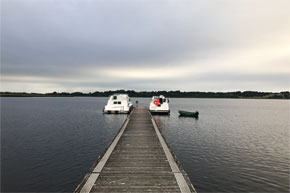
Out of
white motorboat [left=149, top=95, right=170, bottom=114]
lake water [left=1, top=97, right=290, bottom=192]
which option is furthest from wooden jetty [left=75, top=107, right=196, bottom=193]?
white motorboat [left=149, top=95, right=170, bottom=114]

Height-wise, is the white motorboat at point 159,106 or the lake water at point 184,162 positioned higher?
the white motorboat at point 159,106

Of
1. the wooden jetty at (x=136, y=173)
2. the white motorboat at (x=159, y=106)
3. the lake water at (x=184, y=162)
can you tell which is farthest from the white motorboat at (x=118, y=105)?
the wooden jetty at (x=136, y=173)

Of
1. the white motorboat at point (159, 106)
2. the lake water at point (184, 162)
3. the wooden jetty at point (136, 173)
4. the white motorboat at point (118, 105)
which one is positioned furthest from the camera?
the white motorboat at point (118, 105)

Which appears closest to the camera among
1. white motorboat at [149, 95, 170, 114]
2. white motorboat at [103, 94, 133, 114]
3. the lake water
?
the lake water

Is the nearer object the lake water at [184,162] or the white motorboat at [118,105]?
the lake water at [184,162]

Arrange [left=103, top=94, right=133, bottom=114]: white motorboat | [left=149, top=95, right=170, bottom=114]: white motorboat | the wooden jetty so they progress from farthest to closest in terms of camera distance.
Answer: [left=103, top=94, right=133, bottom=114]: white motorboat → [left=149, top=95, right=170, bottom=114]: white motorboat → the wooden jetty

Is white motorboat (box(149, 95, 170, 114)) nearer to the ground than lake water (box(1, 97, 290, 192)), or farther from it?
farther from it

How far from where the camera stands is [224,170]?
1252cm

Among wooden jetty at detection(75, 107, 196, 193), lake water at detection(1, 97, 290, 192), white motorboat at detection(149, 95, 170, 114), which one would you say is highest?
white motorboat at detection(149, 95, 170, 114)

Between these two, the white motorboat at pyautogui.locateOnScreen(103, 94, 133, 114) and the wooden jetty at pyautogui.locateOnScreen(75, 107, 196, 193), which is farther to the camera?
the white motorboat at pyautogui.locateOnScreen(103, 94, 133, 114)

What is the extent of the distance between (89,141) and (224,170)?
47.8 ft

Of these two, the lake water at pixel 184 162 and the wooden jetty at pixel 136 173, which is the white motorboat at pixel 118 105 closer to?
the lake water at pixel 184 162

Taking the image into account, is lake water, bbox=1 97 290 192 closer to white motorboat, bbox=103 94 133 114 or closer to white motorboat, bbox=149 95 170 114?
white motorboat, bbox=149 95 170 114

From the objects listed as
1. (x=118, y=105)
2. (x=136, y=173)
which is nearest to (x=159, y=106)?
(x=118, y=105)
